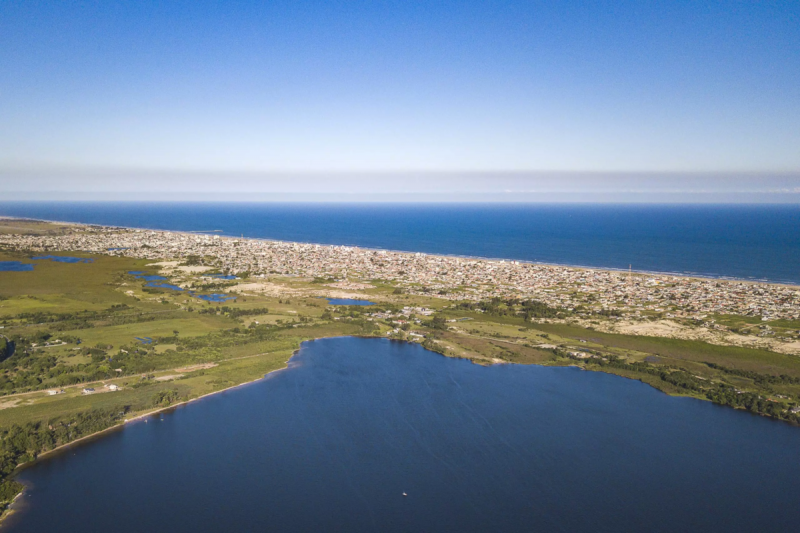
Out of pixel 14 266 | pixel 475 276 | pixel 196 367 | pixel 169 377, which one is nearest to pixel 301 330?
pixel 196 367

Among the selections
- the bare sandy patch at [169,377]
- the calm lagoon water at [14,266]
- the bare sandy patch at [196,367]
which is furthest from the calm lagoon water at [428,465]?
the calm lagoon water at [14,266]

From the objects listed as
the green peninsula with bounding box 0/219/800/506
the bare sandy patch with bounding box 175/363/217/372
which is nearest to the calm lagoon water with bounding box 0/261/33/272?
the green peninsula with bounding box 0/219/800/506

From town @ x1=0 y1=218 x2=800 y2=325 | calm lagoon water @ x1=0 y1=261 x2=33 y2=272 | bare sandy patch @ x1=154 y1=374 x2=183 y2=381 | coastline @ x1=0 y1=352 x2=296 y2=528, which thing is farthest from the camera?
calm lagoon water @ x1=0 y1=261 x2=33 y2=272

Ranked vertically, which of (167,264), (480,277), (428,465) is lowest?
(428,465)

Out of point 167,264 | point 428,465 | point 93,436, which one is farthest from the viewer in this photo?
point 167,264

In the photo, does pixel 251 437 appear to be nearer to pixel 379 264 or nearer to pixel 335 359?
pixel 335 359

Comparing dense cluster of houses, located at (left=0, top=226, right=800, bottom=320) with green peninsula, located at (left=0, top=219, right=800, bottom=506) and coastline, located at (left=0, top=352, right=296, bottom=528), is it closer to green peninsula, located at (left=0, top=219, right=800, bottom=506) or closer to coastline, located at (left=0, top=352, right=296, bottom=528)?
green peninsula, located at (left=0, top=219, right=800, bottom=506)

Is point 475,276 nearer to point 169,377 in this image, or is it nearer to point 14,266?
point 169,377
